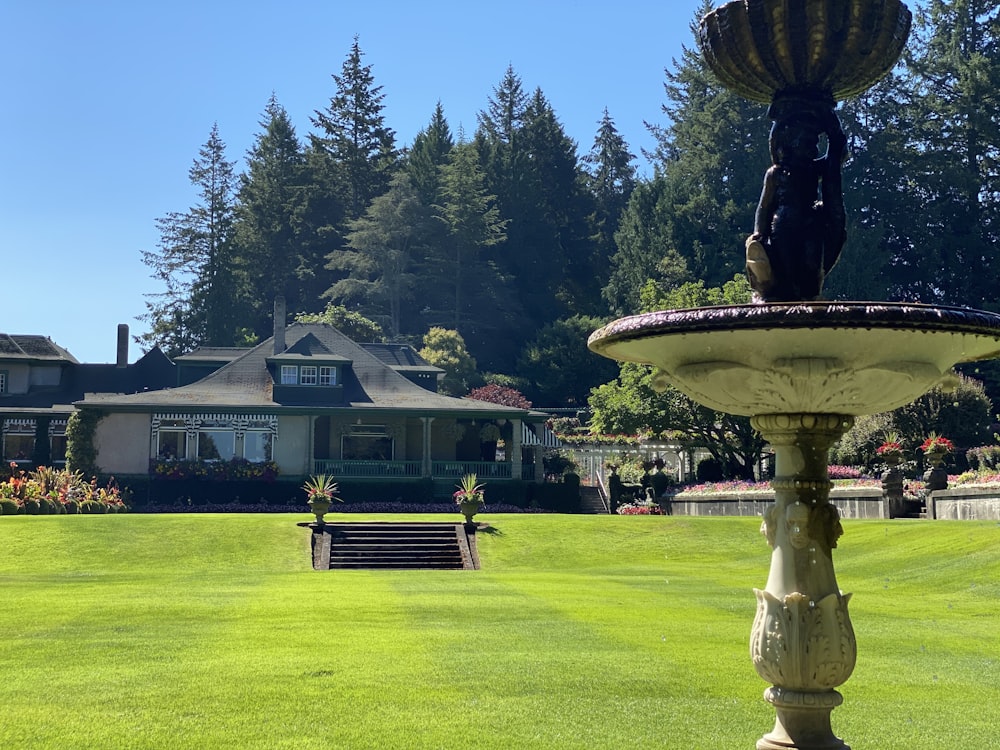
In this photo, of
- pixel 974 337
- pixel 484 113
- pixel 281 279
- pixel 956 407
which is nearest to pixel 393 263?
pixel 281 279

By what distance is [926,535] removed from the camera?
25859 millimetres

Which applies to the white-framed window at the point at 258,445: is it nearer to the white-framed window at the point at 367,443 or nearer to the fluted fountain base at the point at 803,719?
the white-framed window at the point at 367,443

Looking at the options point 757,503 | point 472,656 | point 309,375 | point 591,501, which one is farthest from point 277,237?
point 472,656

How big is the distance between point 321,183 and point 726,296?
4742cm

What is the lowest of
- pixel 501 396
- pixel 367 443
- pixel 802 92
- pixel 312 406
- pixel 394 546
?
pixel 394 546

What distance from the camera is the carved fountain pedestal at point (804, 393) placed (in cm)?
660

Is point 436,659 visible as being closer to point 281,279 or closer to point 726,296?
point 726,296

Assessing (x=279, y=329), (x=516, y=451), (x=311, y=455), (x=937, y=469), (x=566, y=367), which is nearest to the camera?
(x=937, y=469)

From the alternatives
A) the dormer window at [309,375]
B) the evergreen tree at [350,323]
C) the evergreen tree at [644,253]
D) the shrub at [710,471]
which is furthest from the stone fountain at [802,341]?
the evergreen tree at [350,323]

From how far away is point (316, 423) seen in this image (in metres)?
49.9

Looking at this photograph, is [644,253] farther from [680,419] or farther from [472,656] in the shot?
[472,656]

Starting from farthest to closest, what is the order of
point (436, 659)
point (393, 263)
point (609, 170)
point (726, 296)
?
1. point (609, 170)
2. point (393, 263)
3. point (726, 296)
4. point (436, 659)

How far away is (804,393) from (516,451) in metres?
40.7

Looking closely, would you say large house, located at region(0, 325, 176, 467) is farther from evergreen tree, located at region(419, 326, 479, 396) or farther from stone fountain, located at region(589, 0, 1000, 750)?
stone fountain, located at region(589, 0, 1000, 750)
